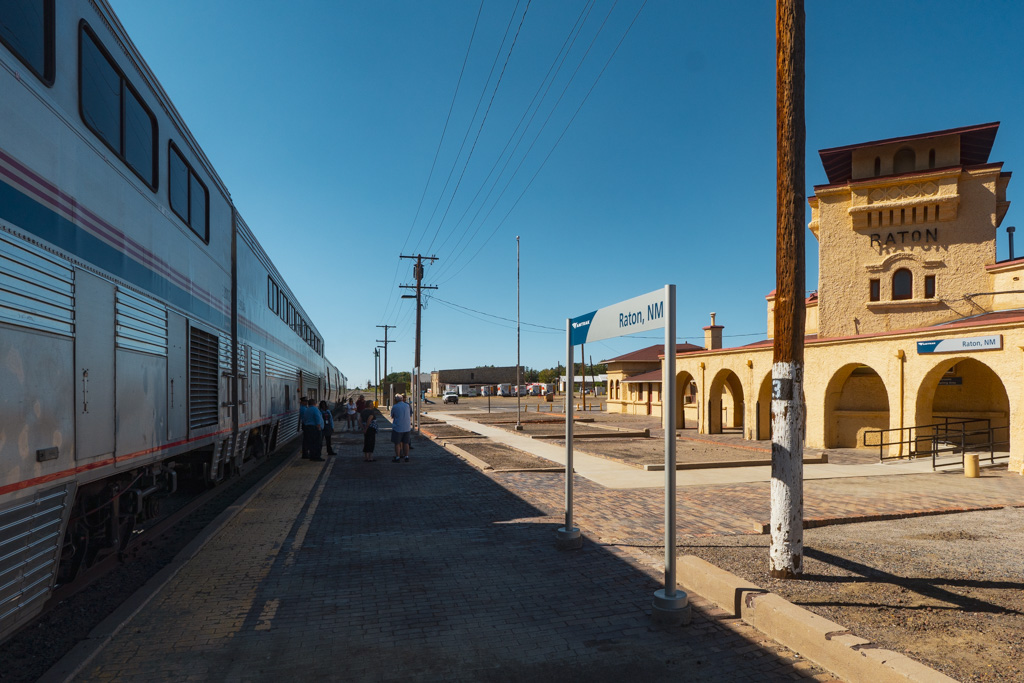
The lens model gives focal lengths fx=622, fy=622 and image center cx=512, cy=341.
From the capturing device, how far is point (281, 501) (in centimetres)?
1025

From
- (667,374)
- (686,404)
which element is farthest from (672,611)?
(686,404)

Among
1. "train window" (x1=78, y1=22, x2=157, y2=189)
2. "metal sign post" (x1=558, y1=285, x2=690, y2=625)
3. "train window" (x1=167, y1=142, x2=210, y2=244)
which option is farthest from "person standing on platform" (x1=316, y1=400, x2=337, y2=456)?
"metal sign post" (x1=558, y1=285, x2=690, y2=625)

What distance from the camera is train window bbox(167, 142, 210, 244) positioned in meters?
7.66

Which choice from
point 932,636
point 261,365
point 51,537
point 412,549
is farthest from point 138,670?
point 261,365

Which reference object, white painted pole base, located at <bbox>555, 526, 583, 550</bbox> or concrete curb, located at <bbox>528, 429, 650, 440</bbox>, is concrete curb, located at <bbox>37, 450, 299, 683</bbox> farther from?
concrete curb, located at <bbox>528, 429, 650, 440</bbox>

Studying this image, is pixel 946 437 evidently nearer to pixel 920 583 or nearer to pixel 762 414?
pixel 762 414

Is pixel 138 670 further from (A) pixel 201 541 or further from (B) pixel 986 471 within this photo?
(B) pixel 986 471

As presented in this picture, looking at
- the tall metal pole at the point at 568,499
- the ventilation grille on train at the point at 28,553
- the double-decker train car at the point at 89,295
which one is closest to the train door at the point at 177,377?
the double-decker train car at the point at 89,295

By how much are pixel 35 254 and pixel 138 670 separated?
9.26 feet

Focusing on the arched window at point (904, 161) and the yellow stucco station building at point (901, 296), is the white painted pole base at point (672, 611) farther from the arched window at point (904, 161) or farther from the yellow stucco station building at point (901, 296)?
the arched window at point (904, 161)

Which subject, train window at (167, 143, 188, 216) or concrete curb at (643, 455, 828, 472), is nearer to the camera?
train window at (167, 143, 188, 216)

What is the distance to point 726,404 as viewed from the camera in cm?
3055

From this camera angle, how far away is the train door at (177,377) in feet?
23.3

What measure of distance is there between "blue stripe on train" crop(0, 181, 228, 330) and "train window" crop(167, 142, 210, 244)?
114 cm
